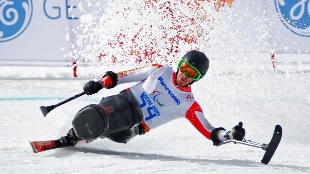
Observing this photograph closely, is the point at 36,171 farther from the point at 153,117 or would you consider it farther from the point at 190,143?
the point at 190,143

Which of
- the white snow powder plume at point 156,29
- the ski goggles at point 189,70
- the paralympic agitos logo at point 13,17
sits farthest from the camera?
the white snow powder plume at point 156,29

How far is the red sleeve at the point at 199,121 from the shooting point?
4909 millimetres

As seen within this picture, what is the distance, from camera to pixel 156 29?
30.1 feet

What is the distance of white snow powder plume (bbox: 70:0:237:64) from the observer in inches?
354

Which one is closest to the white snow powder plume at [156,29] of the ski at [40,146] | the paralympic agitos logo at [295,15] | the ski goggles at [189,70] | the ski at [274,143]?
the paralympic agitos logo at [295,15]

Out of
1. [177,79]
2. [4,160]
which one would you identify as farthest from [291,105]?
[4,160]

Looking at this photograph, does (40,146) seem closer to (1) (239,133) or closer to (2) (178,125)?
(1) (239,133)

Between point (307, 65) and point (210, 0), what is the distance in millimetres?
1642

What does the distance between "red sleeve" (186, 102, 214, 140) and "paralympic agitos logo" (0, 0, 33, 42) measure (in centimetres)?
408

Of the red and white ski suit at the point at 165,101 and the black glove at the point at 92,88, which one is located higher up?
the black glove at the point at 92,88

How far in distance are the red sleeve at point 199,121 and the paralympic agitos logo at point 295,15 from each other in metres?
4.54

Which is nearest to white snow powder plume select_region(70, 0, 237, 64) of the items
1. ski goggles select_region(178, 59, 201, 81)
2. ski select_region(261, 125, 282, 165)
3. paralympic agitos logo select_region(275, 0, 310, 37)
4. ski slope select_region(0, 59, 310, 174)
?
ski slope select_region(0, 59, 310, 174)

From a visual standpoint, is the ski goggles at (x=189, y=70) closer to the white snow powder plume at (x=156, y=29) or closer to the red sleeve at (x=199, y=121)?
the red sleeve at (x=199, y=121)

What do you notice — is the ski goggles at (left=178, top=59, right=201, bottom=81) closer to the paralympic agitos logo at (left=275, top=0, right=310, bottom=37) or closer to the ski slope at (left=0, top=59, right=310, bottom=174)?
the ski slope at (left=0, top=59, right=310, bottom=174)
